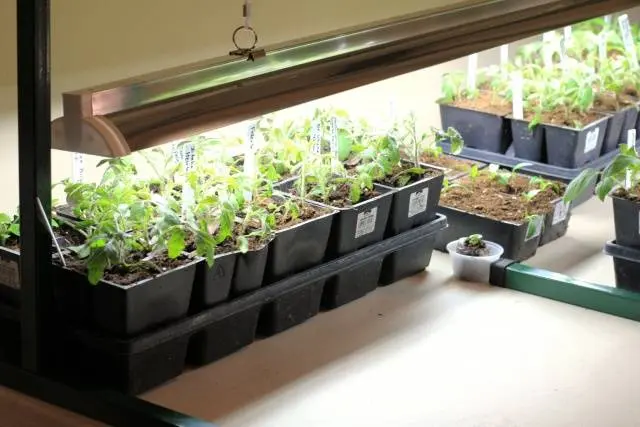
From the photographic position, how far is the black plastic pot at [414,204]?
274 cm

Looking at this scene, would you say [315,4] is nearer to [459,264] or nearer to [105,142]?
[459,264]

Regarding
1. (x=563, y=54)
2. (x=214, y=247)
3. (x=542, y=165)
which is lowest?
(x=542, y=165)

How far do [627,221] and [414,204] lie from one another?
533 mm

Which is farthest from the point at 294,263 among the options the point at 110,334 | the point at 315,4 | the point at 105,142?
the point at 315,4

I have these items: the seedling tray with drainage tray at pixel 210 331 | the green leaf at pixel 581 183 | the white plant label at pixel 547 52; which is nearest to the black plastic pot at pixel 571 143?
the white plant label at pixel 547 52

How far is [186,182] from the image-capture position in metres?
2.38

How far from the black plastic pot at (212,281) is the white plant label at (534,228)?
40.0 inches

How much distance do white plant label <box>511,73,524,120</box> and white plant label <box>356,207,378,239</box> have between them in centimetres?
99

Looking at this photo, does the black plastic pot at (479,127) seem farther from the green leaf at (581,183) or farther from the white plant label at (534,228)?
the green leaf at (581,183)

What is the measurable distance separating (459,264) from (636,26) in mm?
1910

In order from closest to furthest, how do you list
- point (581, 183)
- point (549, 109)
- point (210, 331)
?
point (210, 331), point (581, 183), point (549, 109)

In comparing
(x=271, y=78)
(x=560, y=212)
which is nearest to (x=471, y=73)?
(x=560, y=212)

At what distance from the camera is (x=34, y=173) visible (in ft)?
6.65

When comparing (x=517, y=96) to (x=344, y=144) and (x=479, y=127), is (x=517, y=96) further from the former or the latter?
(x=344, y=144)
